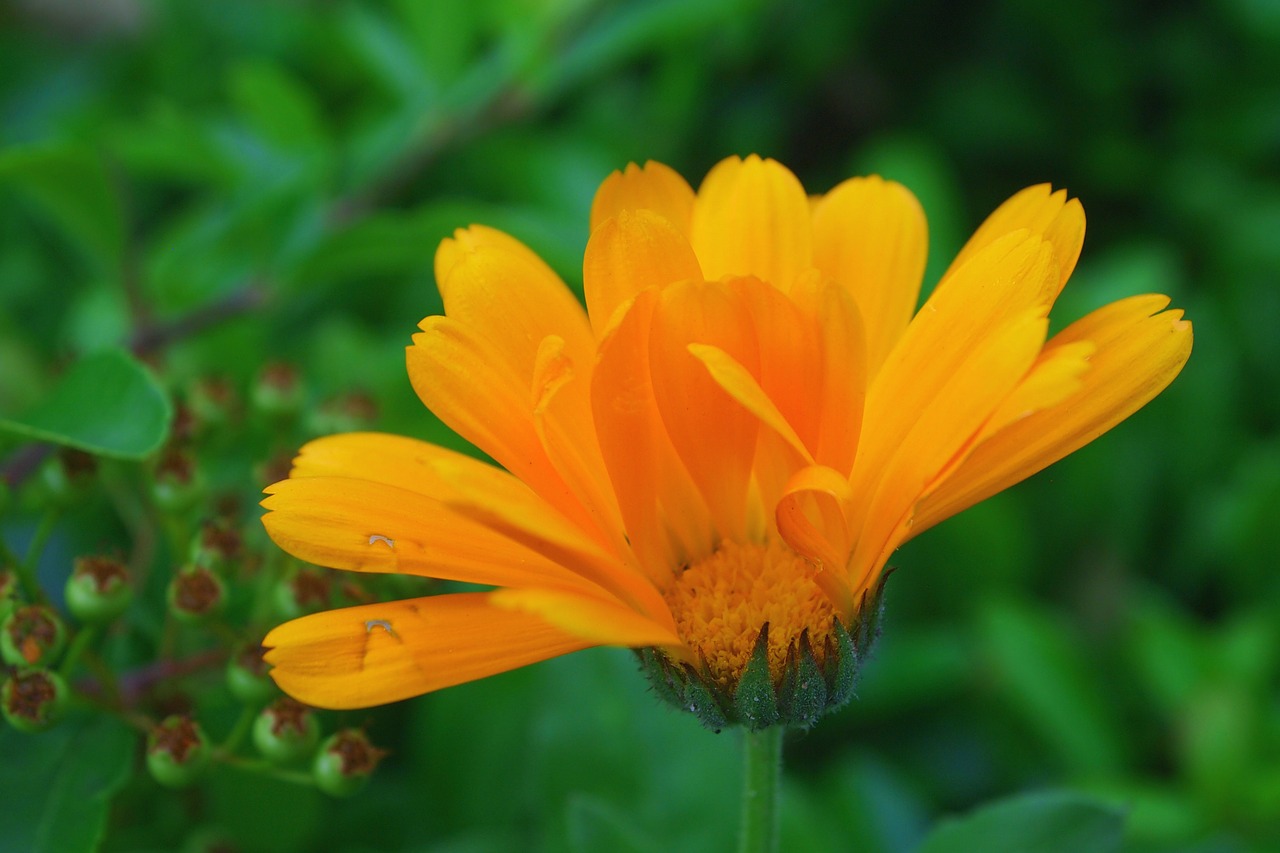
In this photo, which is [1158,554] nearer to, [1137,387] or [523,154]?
[523,154]

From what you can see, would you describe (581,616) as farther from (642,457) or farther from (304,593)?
(304,593)

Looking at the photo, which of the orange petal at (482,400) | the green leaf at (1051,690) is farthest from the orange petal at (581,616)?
the green leaf at (1051,690)

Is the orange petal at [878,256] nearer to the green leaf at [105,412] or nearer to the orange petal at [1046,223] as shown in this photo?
the orange petal at [1046,223]

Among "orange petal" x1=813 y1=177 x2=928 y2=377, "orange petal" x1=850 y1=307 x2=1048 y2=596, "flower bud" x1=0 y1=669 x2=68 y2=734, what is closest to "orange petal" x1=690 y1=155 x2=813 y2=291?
"orange petal" x1=813 y1=177 x2=928 y2=377

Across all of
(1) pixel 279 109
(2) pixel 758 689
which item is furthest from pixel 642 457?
(1) pixel 279 109

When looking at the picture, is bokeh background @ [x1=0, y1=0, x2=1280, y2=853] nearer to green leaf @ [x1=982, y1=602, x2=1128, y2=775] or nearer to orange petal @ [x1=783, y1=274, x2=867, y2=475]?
green leaf @ [x1=982, y1=602, x2=1128, y2=775]

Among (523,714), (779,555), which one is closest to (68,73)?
(523,714)
